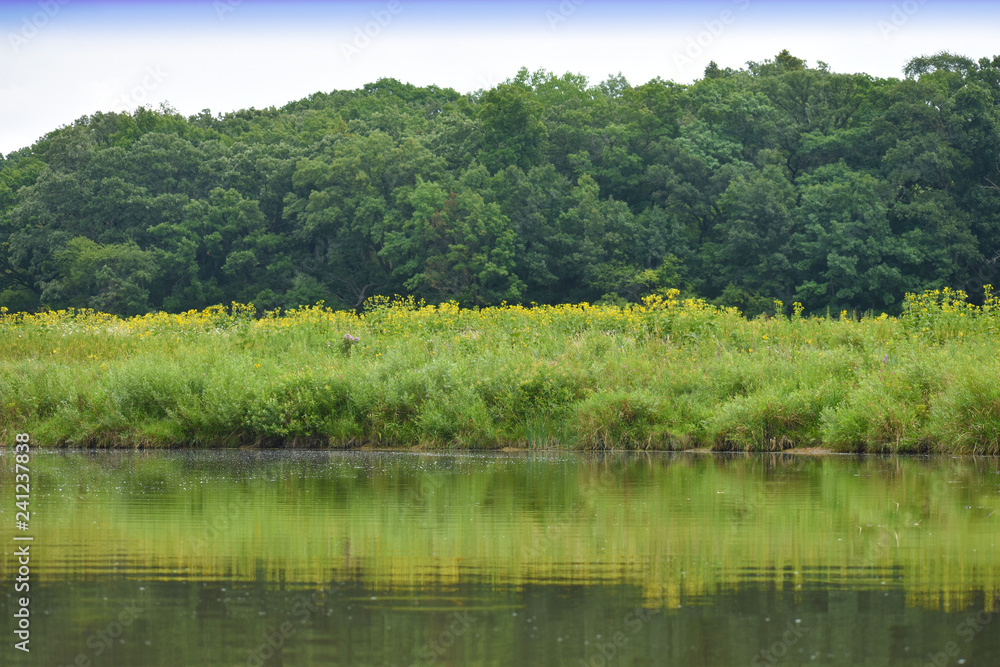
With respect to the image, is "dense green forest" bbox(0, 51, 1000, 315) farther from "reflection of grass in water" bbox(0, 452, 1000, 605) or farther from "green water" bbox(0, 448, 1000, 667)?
"green water" bbox(0, 448, 1000, 667)

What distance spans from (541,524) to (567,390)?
897 centimetres

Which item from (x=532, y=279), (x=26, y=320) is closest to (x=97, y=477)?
(x=26, y=320)

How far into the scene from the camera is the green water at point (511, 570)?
6.27 meters

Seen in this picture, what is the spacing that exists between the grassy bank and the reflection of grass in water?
1963 mm

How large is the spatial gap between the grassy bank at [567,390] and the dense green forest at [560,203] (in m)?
36.9

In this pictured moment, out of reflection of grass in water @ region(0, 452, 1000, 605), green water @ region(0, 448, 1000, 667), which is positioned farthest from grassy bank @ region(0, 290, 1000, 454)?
green water @ region(0, 448, 1000, 667)

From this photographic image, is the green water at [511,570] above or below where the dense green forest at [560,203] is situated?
below

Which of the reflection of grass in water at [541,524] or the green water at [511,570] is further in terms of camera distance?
the reflection of grass in water at [541,524]

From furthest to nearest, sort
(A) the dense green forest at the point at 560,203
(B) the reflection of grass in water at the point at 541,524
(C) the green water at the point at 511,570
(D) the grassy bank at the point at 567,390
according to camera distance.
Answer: (A) the dense green forest at the point at 560,203, (D) the grassy bank at the point at 567,390, (B) the reflection of grass in water at the point at 541,524, (C) the green water at the point at 511,570

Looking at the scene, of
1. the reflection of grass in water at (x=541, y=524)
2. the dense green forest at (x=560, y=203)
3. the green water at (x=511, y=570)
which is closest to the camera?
the green water at (x=511, y=570)

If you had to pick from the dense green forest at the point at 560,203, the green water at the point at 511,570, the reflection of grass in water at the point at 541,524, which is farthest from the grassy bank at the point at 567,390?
the dense green forest at the point at 560,203

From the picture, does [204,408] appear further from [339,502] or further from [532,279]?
[532,279]

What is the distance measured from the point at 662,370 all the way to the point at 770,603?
12.9m

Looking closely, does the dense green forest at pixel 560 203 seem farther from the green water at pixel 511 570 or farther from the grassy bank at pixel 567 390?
the green water at pixel 511 570
